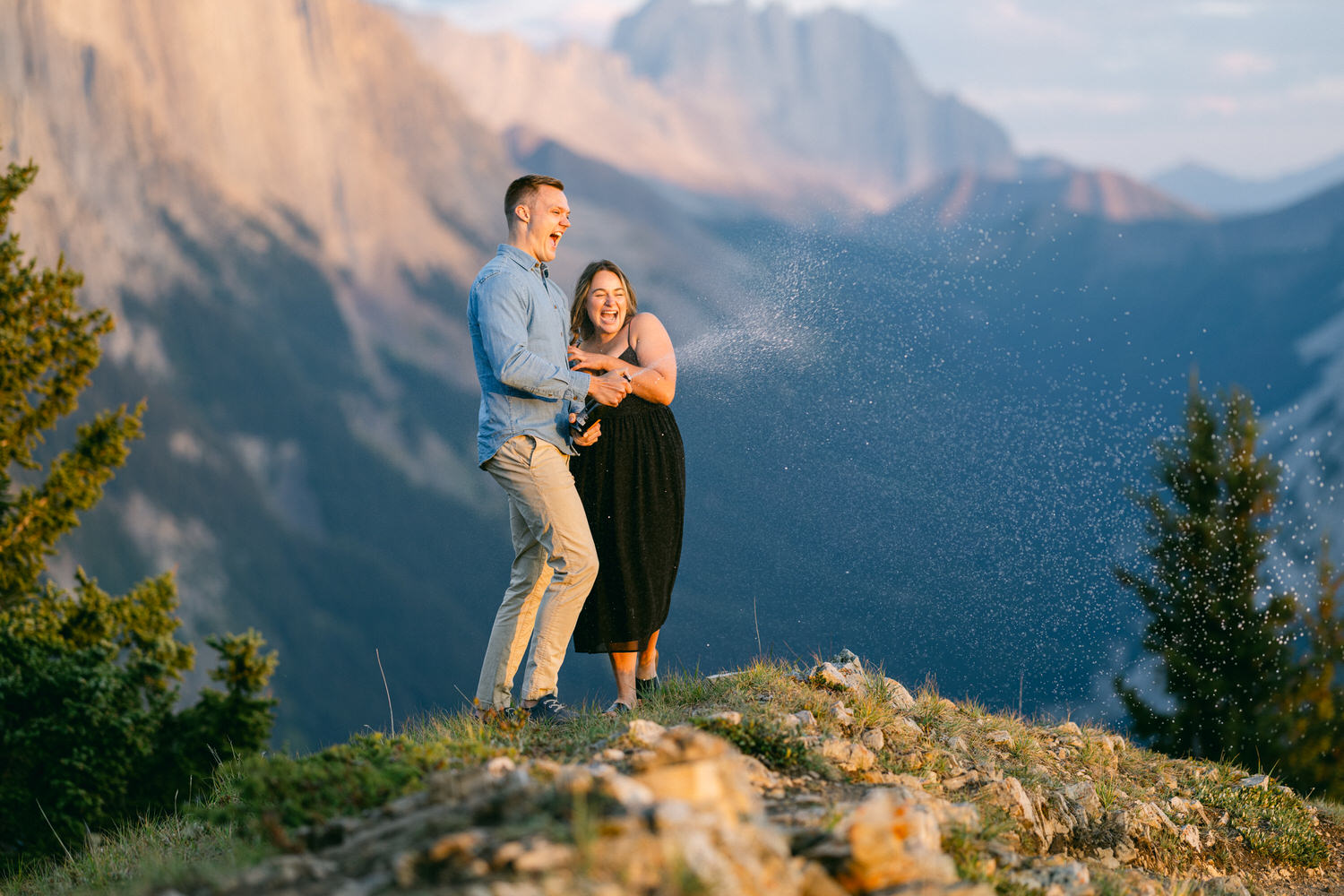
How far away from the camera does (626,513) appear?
286 inches

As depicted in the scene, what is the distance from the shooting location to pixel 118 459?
725 inches

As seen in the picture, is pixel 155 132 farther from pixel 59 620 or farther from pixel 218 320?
pixel 59 620

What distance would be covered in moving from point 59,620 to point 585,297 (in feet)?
48.3

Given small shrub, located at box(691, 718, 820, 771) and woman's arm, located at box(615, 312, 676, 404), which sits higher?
woman's arm, located at box(615, 312, 676, 404)

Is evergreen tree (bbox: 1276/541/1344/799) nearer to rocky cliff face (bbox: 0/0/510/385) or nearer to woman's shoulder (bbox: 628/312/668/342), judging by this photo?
woman's shoulder (bbox: 628/312/668/342)

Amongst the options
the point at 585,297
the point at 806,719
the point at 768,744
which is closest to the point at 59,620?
the point at 585,297

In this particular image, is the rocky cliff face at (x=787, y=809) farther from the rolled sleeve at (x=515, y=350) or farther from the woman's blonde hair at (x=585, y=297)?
the woman's blonde hair at (x=585, y=297)

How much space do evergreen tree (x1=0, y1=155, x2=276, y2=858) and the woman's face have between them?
12.5 meters

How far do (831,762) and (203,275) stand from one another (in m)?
203

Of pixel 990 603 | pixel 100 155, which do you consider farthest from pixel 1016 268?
pixel 990 603

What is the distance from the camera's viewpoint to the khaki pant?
6.66 meters

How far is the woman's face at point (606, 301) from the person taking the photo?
7.25 m

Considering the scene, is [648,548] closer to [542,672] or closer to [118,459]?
[542,672]

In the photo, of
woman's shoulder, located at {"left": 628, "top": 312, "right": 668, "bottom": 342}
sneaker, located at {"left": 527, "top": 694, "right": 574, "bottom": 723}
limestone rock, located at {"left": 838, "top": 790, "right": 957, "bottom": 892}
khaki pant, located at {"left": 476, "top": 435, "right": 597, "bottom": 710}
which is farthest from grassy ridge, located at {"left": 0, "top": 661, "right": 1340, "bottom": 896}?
woman's shoulder, located at {"left": 628, "top": 312, "right": 668, "bottom": 342}
